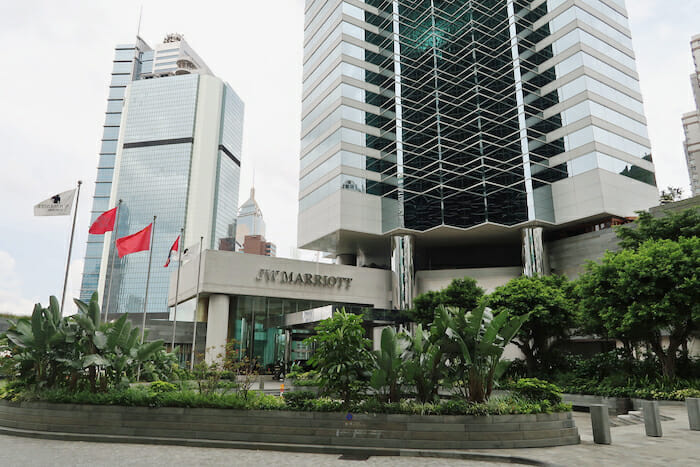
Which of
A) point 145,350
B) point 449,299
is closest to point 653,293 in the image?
→ point 449,299

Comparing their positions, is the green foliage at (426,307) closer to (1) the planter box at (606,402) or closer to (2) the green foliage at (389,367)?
(1) the planter box at (606,402)

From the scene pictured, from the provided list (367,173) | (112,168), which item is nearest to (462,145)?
(367,173)

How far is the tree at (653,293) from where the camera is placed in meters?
20.0

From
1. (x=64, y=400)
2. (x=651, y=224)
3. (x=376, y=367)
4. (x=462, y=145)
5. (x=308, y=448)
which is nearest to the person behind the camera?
(x=308, y=448)

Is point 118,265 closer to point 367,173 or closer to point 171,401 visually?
point 367,173

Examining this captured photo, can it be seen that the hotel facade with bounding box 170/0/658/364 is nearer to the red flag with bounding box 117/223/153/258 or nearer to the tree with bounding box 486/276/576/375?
the tree with bounding box 486/276/576/375

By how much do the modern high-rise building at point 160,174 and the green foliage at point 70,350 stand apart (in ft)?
391

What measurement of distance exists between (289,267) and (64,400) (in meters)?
31.9

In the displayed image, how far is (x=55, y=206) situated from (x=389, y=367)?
15658mm

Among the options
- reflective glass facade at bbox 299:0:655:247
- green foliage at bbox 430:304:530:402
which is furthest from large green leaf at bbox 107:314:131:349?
reflective glass facade at bbox 299:0:655:247

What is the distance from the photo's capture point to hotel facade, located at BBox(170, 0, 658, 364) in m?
44.8

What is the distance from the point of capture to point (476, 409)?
12.2 metres

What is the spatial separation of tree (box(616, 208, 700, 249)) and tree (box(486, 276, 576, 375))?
4.78 metres

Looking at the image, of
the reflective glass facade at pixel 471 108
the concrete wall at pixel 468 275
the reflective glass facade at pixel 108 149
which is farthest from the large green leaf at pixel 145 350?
the reflective glass facade at pixel 108 149
